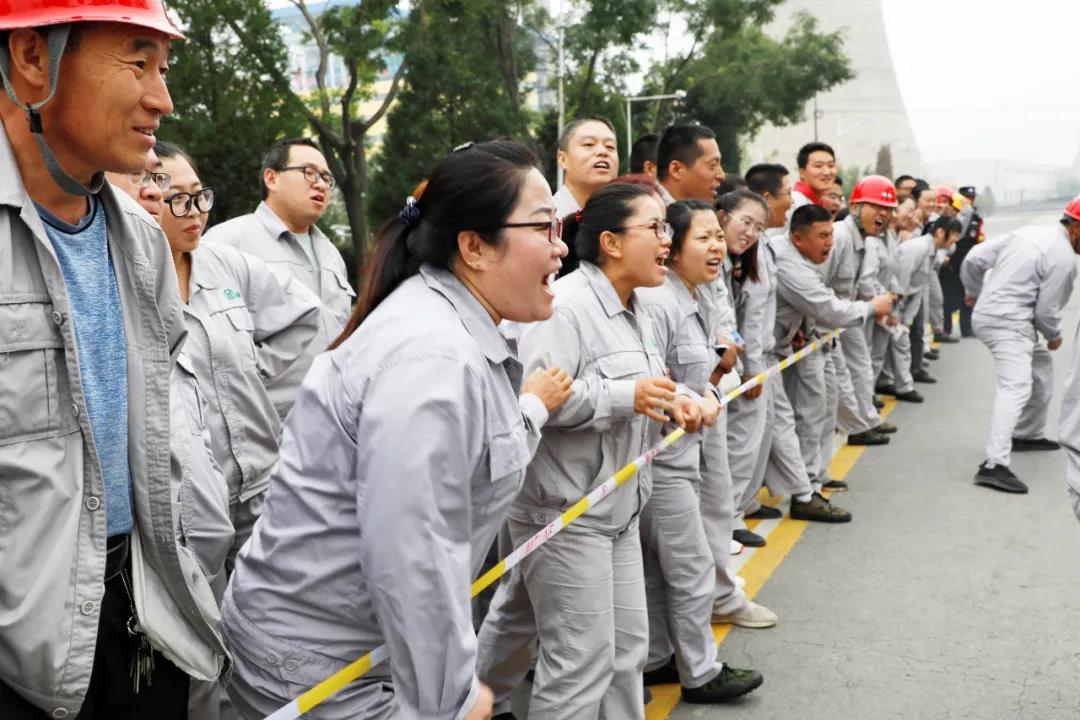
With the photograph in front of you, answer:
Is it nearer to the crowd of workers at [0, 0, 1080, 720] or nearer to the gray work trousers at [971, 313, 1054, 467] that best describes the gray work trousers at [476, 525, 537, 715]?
the crowd of workers at [0, 0, 1080, 720]

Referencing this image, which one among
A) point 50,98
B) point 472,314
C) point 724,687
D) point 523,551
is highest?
point 50,98

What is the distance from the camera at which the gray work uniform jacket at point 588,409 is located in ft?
10.5

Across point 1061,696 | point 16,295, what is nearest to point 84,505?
point 16,295

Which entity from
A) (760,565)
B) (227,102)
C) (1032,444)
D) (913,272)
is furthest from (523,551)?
(227,102)

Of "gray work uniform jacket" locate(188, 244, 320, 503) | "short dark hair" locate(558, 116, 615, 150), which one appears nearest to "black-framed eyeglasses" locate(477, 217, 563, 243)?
"gray work uniform jacket" locate(188, 244, 320, 503)

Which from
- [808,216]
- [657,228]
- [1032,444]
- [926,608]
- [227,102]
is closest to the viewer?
[657,228]

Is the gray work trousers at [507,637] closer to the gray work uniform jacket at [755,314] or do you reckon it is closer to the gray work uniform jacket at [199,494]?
the gray work uniform jacket at [199,494]

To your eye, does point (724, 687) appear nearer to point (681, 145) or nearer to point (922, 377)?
point (681, 145)

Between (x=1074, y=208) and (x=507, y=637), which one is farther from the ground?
(x=1074, y=208)

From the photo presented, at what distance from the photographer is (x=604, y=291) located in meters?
3.46

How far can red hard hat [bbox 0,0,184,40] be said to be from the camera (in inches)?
57.2

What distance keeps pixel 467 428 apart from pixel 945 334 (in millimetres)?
13951

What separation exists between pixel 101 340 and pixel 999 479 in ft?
21.1

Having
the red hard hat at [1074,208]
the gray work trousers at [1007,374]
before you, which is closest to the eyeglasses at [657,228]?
the red hard hat at [1074,208]
